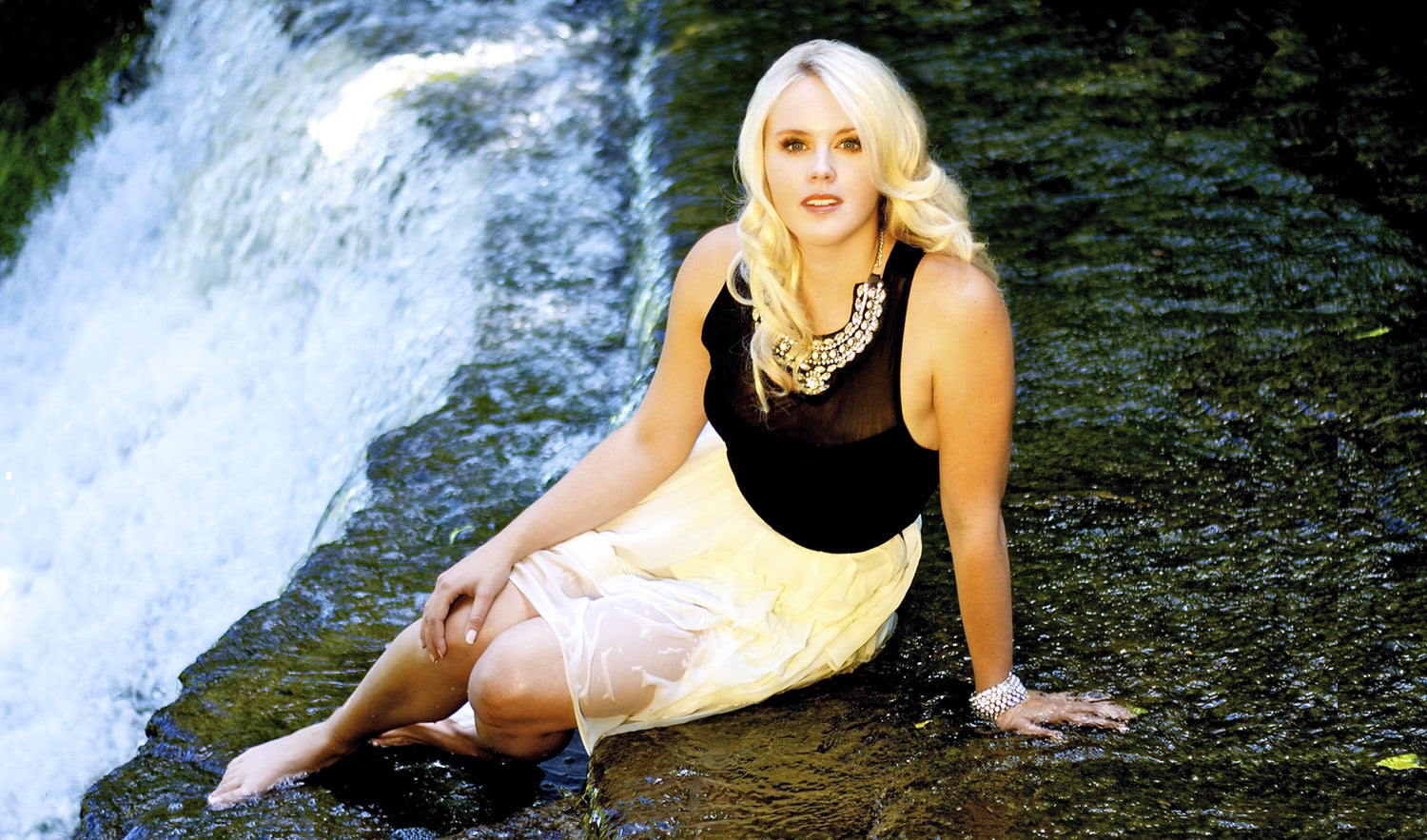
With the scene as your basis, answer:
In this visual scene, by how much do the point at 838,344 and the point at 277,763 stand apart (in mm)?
1499

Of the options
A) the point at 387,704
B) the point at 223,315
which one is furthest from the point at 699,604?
the point at 223,315

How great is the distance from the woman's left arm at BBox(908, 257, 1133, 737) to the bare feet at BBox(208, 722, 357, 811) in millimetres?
1388

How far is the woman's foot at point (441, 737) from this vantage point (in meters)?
2.76

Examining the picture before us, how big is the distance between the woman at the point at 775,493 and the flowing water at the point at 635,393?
0.14m

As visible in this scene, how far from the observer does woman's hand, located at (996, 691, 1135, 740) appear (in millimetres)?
2318

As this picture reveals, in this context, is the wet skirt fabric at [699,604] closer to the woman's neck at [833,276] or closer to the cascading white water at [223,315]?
the woman's neck at [833,276]

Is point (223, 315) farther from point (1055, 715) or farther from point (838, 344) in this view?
point (1055, 715)

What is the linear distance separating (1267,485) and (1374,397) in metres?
→ 0.51

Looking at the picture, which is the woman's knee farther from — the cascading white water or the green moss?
the green moss

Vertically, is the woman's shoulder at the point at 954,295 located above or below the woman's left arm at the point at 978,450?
above

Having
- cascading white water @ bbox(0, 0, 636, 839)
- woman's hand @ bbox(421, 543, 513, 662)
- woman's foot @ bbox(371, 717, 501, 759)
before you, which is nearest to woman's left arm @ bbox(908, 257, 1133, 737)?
woman's hand @ bbox(421, 543, 513, 662)

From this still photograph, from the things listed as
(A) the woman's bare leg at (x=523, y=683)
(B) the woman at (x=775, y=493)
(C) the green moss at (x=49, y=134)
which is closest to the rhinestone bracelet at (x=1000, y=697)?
(B) the woman at (x=775, y=493)

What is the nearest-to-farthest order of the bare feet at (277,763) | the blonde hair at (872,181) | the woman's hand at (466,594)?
the blonde hair at (872,181) → the woman's hand at (466,594) → the bare feet at (277,763)

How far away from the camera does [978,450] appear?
230 cm
